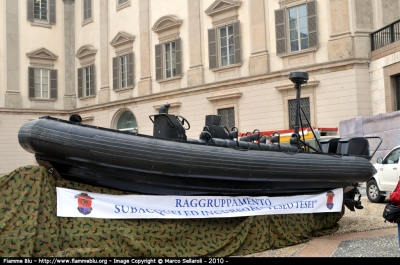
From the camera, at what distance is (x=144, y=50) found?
26.6 metres

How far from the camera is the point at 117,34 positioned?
2819cm

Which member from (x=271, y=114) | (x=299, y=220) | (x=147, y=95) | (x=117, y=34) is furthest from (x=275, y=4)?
(x=299, y=220)

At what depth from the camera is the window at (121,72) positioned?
27.8 meters

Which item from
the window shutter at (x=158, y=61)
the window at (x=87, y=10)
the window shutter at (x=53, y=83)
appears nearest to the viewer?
the window shutter at (x=158, y=61)

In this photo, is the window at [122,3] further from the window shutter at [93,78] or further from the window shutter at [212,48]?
the window shutter at [212,48]

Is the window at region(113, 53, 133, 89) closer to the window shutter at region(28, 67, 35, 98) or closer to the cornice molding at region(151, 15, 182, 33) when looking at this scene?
the cornice molding at region(151, 15, 182, 33)

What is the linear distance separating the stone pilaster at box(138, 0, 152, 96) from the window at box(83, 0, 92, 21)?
5.46 m

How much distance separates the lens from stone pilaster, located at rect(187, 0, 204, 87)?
23.9m

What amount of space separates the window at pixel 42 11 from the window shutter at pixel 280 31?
56.5 ft

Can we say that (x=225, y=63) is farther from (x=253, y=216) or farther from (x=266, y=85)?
(x=253, y=216)

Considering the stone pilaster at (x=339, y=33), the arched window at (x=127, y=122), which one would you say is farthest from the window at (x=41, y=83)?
the stone pilaster at (x=339, y=33)

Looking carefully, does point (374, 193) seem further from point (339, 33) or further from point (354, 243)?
point (339, 33)

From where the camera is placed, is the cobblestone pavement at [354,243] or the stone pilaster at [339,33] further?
the stone pilaster at [339,33]

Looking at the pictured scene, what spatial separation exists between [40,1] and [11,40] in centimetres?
369
